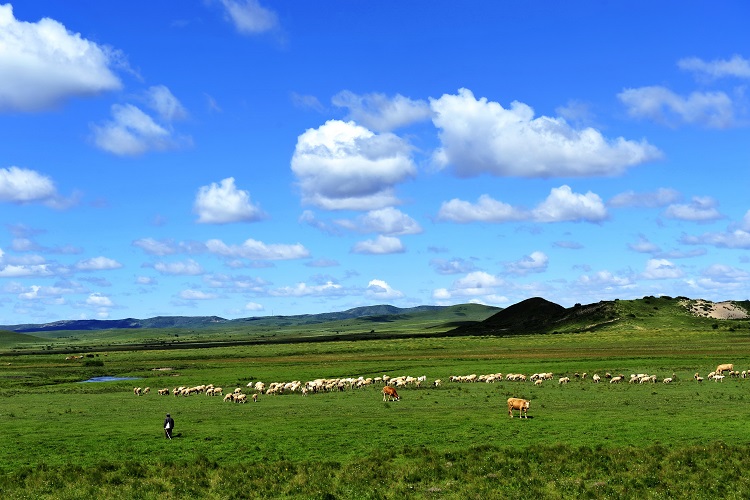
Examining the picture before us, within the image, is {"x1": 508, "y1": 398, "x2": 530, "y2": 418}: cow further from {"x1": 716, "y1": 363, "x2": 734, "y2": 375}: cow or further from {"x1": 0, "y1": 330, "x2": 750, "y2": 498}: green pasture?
{"x1": 716, "y1": 363, "x2": 734, "y2": 375}: cow

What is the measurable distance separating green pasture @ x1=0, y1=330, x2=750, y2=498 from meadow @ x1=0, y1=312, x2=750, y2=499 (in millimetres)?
110

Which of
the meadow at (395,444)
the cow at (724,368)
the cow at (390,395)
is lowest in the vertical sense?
the meadow at (395,444)

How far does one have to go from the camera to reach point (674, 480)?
31.5 m

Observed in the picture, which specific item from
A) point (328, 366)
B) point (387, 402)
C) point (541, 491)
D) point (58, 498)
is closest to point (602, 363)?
point (328, 366)

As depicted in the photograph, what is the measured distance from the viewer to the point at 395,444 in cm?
3972

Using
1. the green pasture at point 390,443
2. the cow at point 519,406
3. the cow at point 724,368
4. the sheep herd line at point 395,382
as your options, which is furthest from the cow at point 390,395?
the cow at point 724,368

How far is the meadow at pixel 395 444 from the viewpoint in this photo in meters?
32.1

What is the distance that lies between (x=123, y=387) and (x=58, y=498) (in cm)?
5107

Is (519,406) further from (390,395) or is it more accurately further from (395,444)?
(390,395)

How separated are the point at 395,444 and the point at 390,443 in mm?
374

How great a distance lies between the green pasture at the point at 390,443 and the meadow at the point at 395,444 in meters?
0.11

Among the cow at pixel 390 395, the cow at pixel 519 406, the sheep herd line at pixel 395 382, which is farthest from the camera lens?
the sheep herd line at pixel 395 382

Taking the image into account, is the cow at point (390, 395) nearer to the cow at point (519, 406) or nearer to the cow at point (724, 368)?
the cow at point (519, 406)

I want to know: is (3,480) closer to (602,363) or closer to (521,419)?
(521,419)
